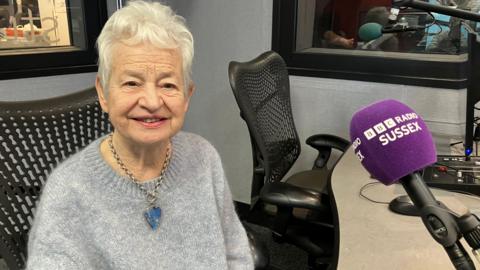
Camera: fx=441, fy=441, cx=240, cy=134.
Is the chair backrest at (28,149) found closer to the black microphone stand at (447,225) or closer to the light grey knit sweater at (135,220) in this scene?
the light grey knit sweater at (135,220)

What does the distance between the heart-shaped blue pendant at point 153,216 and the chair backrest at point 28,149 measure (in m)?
0.29

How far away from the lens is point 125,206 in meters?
0.99

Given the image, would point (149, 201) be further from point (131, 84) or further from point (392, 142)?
point (392, 142)

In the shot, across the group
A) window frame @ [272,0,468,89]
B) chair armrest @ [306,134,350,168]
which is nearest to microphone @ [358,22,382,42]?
window frame @ [272,0,468,89]

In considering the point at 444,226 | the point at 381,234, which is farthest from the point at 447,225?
the point at 381,234

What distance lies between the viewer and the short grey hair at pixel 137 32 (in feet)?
3.04

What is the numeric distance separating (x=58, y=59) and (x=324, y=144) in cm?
155

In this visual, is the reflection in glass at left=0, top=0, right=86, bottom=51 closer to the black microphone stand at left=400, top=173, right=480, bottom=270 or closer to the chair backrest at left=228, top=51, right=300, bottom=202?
the chair backrest at left=228, top=51, right=300, bottom=202

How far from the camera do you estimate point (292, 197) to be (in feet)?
4.77

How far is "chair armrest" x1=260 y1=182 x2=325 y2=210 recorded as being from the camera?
143 cm

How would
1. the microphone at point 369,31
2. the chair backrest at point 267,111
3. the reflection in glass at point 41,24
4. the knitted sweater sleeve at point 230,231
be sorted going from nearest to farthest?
the knitted sweater sleeve at point 230,231, the chair backrest at point 267,111, the microphone at point 369,31, the reflection in glass at point 41,24

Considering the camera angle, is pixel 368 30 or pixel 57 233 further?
pixel 368 30

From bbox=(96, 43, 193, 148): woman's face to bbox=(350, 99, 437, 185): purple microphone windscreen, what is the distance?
45cm

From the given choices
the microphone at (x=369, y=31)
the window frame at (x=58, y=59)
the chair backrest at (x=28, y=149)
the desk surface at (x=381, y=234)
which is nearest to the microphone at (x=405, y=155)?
the desk surface at (x=381, y=234)
